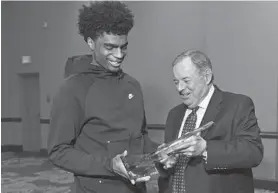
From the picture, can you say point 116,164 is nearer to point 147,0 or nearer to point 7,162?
point 147,0

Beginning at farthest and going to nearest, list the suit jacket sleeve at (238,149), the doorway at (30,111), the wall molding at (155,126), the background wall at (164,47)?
the doorway at (30,111), the background wall at (164,47), the wall molding at (155,126), the suit jacket sleeve at (238,149)

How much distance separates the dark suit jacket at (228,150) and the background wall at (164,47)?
408 cm

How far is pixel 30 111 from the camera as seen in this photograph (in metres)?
10.2

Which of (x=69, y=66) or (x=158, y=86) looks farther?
(x=158, y=86)

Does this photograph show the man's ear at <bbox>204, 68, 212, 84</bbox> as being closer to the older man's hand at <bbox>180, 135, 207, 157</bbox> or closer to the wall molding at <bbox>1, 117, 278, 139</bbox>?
the older man's hand at <bbox>180, 135, 207, 157</bbox>

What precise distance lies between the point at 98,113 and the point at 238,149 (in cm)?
64

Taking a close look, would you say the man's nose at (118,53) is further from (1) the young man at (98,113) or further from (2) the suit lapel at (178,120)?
(2) the suit lapel at (178,120)

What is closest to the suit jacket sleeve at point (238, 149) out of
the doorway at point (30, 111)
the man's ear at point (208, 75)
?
the man's ear at point (208, 75)

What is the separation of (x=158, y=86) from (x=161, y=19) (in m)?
1.24

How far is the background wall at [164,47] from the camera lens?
5.73m

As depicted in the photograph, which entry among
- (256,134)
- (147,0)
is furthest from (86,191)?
(147,0)

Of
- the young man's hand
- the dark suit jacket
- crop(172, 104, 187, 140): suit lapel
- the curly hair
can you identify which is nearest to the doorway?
crop(172, 104, 187, 140): suit lapel

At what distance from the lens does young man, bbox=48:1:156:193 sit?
1618 mm

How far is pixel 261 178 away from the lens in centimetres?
577
